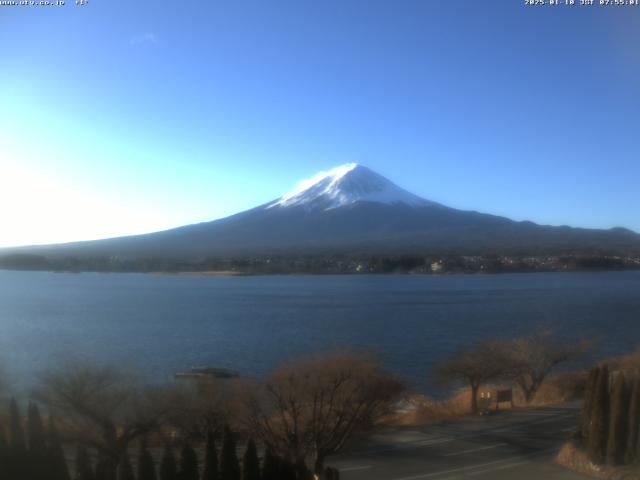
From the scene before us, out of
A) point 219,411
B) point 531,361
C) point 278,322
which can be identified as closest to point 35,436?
point 219,411

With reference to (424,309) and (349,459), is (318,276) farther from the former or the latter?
(349,459)

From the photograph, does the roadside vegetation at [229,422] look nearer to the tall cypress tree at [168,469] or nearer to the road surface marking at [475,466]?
the tall cypress tree at [168,469]

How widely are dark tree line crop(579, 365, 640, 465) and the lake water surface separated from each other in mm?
7070

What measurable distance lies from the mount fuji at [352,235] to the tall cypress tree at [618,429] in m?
58.8

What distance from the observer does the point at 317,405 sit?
347 inches

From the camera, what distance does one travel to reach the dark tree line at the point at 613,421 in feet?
23.7

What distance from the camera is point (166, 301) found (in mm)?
38844

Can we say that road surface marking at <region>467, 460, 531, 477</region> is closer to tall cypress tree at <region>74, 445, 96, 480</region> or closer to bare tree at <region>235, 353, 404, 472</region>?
bare tree at <region>235, 353, 404, 472</region>

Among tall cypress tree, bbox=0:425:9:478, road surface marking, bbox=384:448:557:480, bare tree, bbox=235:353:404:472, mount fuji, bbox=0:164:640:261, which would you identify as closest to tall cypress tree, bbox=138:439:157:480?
tall cypress tree, bbox=0:425:9:478

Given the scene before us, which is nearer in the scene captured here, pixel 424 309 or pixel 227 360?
pixel 227 360

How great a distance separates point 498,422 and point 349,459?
3350mm

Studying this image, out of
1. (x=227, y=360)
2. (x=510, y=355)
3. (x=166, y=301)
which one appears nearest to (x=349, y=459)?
(x=510, y=355)

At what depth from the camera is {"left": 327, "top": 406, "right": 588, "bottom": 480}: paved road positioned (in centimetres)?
750

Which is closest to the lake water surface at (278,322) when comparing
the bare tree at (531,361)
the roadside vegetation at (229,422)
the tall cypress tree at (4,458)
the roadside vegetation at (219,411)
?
the bare tree at (531,361)
